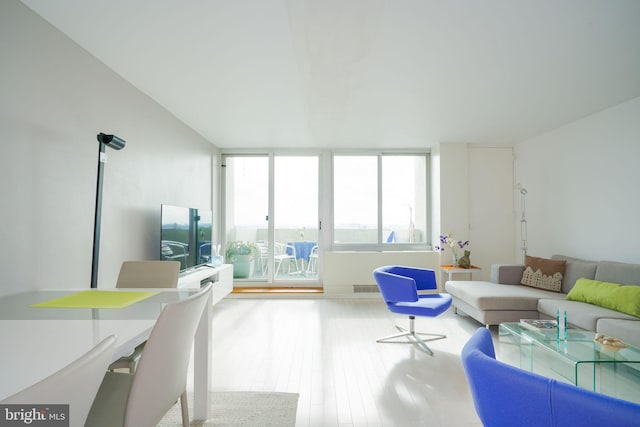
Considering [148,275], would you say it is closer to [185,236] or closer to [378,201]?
[185,236]

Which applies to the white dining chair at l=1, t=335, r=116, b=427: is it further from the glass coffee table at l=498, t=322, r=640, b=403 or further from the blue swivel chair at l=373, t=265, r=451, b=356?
the blue swivel chair at l=373, t=265, r=451, b=356

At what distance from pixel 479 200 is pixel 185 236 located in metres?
4.78

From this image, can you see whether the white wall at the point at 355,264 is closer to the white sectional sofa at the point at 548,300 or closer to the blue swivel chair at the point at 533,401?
the white sectional sofa at the point at 548,300

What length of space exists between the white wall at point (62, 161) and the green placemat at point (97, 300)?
1.80 ft

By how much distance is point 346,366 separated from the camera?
298 centimetres

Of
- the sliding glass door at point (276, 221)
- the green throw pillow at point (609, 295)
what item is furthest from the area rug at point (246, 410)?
the sliding glass door at point (276, 221)

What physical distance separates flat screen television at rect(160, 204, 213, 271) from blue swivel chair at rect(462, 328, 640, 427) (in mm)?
3316

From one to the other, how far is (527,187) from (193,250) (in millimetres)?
5222

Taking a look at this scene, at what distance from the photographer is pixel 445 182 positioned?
19.1 ft

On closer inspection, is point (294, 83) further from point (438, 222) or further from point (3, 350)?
point (438, 222)

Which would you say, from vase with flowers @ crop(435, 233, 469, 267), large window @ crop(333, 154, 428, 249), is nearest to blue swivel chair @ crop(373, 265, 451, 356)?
vase with flowers @ crop(435, 233, 469, 267)

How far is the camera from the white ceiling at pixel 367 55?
7.23ft

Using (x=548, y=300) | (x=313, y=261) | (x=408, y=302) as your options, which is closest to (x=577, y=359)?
(x=408, y=302)

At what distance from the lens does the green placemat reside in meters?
1.65
